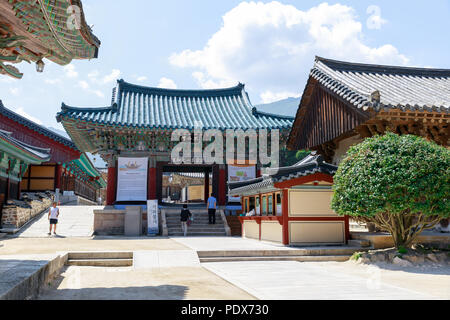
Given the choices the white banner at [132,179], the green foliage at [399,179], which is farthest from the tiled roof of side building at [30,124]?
the green foliage at [399,179]

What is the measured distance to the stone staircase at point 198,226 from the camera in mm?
17938

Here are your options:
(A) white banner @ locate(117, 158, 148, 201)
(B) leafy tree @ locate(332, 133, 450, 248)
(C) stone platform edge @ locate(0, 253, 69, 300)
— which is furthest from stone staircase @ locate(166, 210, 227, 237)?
(C) stone platform edge @ locate(0, 253, 69, 300)

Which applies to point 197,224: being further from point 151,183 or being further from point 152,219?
point 151,183

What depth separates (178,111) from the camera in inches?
910

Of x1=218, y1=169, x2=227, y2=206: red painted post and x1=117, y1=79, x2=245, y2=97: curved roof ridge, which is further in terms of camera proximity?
x1=117, y1=79, x2=245, y2=97: curved roof ridge

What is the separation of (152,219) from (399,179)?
1172 centimetres

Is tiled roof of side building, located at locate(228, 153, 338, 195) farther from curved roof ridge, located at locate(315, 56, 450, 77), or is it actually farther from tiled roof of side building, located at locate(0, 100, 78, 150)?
tiled roof of side building, located at locate(0, 100, 78, 150)

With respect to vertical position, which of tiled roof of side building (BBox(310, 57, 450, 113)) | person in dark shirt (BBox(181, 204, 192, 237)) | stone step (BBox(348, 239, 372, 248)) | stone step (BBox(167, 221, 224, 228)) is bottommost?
stone step (BBox(348, 239, 372, 248))

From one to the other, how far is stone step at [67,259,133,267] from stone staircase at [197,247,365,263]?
6.40 feet

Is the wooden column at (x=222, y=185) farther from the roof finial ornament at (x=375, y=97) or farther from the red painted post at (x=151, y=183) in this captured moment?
the roof finial ornament at (x=375, y=97)

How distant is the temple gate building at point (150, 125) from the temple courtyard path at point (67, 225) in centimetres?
193

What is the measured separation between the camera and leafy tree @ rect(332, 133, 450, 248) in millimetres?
8945
